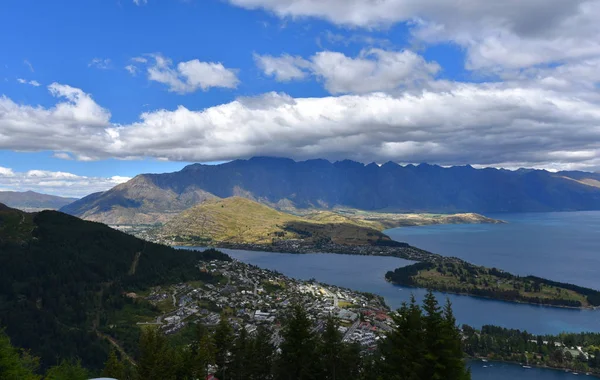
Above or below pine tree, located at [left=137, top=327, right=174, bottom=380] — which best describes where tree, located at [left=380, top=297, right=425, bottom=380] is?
above

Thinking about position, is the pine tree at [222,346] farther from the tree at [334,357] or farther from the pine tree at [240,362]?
the tree at [334,357]

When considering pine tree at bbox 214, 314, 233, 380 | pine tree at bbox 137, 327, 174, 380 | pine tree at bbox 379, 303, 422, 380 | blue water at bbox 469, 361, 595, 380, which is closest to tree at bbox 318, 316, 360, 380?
pine tree at bbox 379, 303, 422, 380

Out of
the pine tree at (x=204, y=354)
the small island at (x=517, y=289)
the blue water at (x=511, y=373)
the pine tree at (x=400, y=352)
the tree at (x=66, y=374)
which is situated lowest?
the blue water at (x=511, y=373)

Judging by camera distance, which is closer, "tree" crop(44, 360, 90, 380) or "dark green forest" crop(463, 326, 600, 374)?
"tree" crop(44, 360, 90, 380)

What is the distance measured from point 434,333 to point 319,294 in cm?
13568

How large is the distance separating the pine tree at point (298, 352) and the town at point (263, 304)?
6462 cm

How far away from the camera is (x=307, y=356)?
30.2 m

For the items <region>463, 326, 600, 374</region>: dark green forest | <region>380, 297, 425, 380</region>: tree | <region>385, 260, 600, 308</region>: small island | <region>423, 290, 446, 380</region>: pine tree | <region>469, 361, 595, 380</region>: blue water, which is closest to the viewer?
<region>423, 290, 446, 380</region>: pine tree

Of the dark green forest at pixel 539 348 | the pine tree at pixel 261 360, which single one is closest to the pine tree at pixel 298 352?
the pine tree at pixel 261 360

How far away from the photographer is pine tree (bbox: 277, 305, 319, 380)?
30.2 m

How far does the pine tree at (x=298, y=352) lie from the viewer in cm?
3019

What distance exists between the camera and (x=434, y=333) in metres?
21.1

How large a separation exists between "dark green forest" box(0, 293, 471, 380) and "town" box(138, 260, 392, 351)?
56.5m

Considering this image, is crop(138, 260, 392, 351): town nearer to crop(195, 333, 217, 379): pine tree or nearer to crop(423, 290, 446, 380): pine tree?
crop(195, 333, 217, 379): pine tree
